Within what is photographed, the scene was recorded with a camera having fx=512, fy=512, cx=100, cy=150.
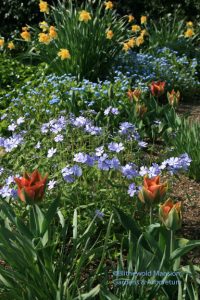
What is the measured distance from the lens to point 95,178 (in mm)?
3029

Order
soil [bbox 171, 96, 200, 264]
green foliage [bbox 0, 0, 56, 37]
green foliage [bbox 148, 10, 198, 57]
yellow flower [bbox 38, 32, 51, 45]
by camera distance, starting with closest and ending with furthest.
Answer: soil [bbox 171, 96, 200, 264] → yellow flower [bbox 38, 32, 51, 45] → green foliage [bbox 148, 10, 198, 57] → green foliage [bbox 0, 0, 56, 37]

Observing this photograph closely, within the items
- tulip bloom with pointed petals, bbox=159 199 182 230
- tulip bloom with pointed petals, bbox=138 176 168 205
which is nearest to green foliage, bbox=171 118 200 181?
tulip bloom with pointed petals, bbox=138 176 168 205

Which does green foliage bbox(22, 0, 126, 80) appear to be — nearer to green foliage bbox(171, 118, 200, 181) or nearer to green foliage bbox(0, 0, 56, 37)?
green foliage bbox(171, 118, 200, 181)

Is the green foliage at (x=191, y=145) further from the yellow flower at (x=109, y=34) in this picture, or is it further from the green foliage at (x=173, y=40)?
the green foliage at (x=173, y=40)

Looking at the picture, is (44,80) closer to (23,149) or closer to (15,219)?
(23,149)

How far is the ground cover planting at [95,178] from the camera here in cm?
206

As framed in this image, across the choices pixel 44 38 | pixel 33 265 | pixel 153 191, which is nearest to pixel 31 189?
pixel 33 265

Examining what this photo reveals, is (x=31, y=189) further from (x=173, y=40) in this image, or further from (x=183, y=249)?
(x=173, y=40)

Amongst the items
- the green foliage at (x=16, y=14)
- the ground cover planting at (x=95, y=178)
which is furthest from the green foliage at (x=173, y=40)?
the green foliage at (x=16, y=14)

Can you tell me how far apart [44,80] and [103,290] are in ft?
11.6

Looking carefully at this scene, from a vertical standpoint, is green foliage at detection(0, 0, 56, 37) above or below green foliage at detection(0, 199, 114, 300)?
below

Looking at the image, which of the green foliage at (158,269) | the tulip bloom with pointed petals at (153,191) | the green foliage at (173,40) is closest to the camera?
the green foliage at (158,269)

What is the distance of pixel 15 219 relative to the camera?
213 centimetres

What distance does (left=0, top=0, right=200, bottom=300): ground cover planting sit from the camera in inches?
81.0
